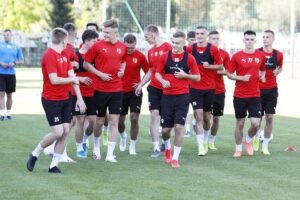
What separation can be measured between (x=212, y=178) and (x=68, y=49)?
351 centimetres

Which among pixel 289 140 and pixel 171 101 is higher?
pixel 171 101

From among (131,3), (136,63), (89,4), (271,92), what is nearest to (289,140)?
(271,92)

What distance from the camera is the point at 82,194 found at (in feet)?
33.6

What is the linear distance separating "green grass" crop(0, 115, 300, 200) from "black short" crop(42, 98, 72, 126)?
2.61 ft

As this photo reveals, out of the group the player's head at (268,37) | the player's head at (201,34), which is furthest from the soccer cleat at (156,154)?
the player's head at (268,37)

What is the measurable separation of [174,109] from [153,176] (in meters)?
1.79

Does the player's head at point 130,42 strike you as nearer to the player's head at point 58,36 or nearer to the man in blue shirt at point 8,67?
the player's head at point 58,36

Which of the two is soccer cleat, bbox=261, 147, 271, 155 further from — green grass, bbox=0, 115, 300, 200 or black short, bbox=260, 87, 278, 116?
black short, bbox=260, 87, 278, 116

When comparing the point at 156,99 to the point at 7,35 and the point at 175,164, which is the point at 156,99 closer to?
the point at 175,164

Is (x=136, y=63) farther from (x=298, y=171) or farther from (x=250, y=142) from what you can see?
(x=298, y=171)

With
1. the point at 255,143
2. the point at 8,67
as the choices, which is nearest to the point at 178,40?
the point at 255,143

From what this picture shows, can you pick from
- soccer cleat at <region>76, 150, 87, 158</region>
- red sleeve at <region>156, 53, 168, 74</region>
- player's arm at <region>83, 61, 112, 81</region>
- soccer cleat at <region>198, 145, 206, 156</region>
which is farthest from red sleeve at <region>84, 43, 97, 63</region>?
soccer cleat at <region>198, 145, 206, 156</region>

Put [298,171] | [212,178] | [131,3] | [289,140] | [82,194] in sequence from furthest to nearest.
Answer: [131,3] → [289,140] → [298,171] → [212,178] → [82,194]

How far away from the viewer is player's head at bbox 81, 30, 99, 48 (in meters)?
14.0
